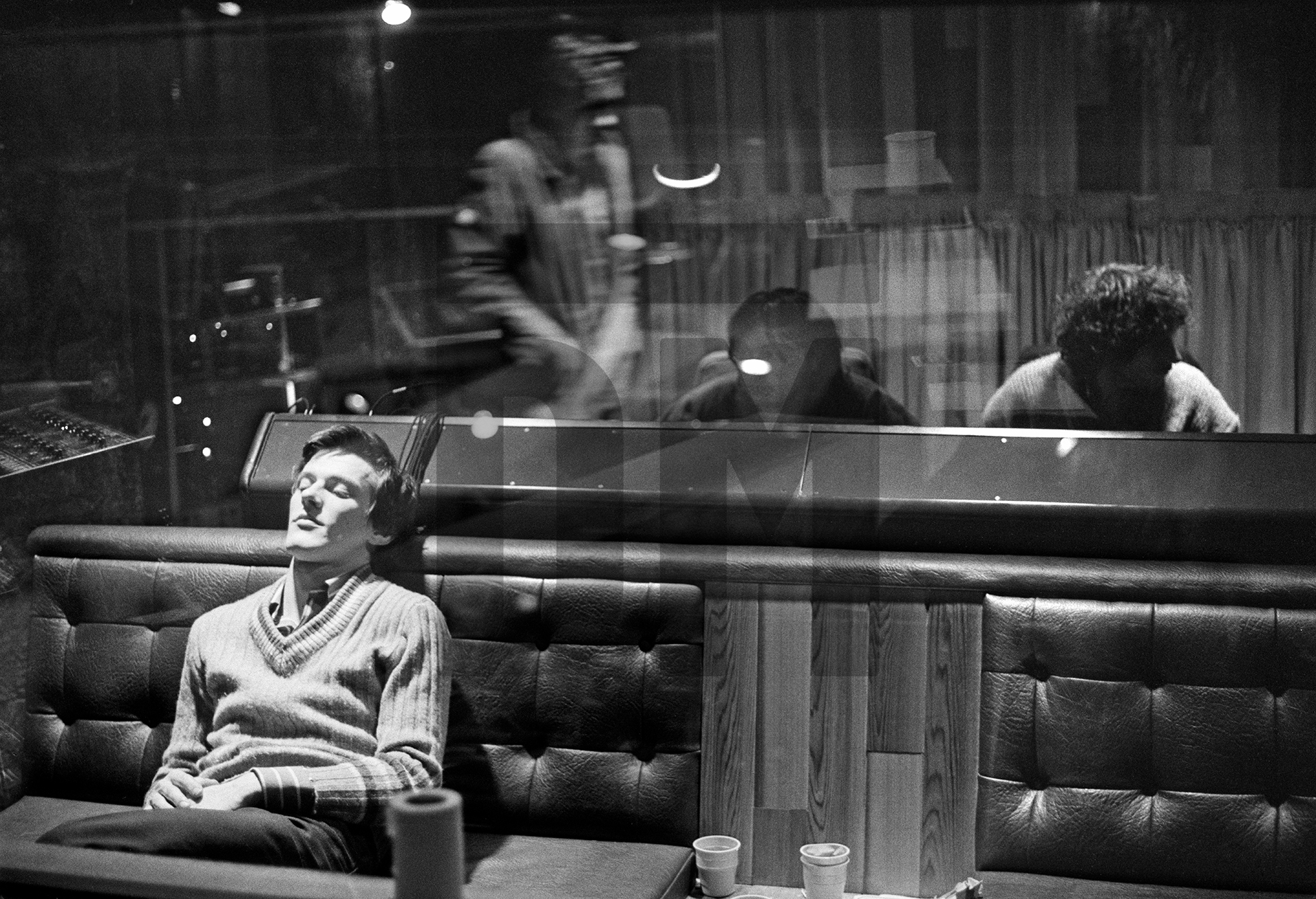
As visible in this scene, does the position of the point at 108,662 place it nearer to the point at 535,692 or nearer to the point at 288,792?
the point at 288,792

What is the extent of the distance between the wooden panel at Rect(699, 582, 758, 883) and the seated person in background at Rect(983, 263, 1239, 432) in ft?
1.10

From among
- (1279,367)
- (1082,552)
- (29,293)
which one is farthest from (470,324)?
(1279,367)

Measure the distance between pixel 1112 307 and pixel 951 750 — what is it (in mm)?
485

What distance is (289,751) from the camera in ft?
4.34

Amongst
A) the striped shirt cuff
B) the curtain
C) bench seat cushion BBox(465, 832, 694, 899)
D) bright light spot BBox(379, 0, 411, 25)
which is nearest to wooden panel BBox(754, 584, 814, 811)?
bench seat cushion BBox(465, 832, 694, 899)

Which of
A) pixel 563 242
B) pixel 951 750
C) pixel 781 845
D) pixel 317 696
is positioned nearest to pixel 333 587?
pixel 317 696

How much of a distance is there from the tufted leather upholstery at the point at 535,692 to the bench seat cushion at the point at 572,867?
0.02 meters

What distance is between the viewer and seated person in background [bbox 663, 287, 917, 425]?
1354 millimetres

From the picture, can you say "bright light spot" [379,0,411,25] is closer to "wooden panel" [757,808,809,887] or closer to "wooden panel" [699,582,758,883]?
"wooden panel" [699,582,758,883]

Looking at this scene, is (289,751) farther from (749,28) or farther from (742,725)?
(749,28)

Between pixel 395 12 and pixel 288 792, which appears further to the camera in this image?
pixel 395 12

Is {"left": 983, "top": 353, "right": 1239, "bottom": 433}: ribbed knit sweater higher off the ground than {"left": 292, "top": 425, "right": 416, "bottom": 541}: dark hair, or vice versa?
{"left": 983, "top": 353, "right": 1239, "bottom": 433}: ribbed knit sweater

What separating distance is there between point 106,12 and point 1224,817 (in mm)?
1515

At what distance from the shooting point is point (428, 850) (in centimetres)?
73
